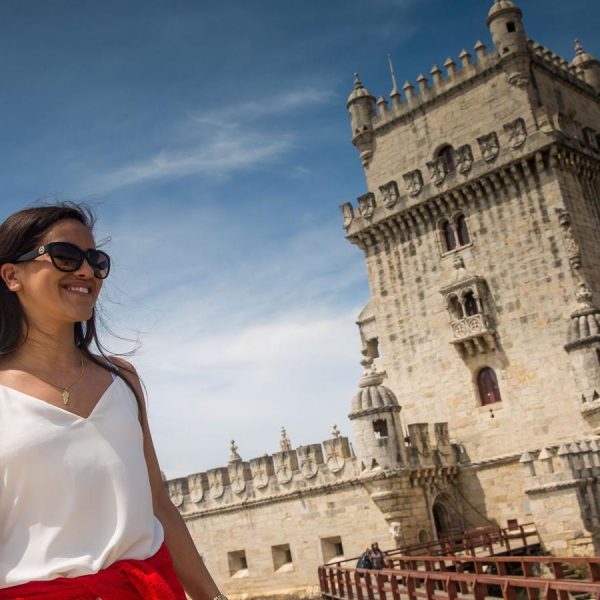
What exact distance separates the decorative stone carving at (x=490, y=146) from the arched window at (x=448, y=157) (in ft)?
5.19

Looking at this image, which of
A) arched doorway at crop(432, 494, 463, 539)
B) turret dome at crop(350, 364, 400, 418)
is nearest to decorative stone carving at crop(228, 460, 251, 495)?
turret dome at crop(350, 364, 400, 418)

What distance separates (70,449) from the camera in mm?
2297

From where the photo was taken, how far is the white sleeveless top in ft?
7.11

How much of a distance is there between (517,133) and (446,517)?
12.0m

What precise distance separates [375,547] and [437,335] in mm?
8546

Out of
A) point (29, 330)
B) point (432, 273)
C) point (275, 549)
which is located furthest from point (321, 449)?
point (29, 330)

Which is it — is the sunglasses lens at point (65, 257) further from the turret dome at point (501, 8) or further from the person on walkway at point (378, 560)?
the turret dome at point (501, 8)

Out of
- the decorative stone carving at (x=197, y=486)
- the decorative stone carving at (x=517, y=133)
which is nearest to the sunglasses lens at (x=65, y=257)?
the decorative stone carving at (x=517, y=133)

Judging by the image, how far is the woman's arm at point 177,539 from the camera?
262 cm

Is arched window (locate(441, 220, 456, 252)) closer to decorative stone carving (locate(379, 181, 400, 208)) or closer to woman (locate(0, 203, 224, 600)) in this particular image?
decorative stone carving (locate(379, 181, 400, 208))

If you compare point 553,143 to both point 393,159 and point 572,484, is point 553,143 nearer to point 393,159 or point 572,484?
point 393,159

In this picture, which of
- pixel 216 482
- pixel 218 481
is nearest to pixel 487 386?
pixel 218 481

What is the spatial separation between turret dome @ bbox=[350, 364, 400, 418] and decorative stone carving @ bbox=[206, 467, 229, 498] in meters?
6.10

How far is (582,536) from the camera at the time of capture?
18.1 metres
